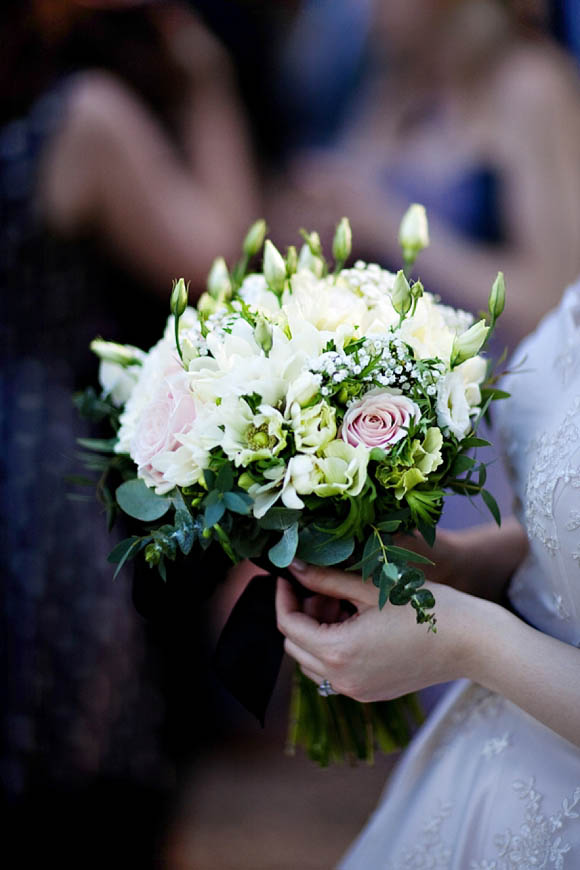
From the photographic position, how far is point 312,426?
30.0 inches

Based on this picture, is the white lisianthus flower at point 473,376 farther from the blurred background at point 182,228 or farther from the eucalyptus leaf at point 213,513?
the blurred background at point 182,228

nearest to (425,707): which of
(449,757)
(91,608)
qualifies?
(91,608)

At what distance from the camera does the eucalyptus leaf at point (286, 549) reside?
30.5 inches

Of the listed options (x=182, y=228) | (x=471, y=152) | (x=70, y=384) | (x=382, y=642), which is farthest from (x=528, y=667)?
(x=471, y=152)

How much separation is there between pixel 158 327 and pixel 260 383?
130cm

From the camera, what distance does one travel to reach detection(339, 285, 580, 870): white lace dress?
85 cm

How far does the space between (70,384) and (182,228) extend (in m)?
0.48

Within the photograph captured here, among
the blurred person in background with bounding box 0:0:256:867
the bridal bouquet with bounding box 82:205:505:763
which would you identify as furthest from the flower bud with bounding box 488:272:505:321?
the blurred person in background with bounding box 0:0:256:867

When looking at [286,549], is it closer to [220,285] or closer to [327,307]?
[327,307]

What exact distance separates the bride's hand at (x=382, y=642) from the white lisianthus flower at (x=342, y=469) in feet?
0.57

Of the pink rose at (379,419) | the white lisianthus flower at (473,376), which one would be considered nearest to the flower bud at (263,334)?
the pink rose at (379,419)

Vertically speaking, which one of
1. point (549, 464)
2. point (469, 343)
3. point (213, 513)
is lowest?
point (213, 513)

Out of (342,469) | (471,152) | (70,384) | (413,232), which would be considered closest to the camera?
(342,469)

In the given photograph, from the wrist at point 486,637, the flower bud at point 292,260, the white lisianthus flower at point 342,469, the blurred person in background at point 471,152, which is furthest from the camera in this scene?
the blurred person in background at point 471,152
